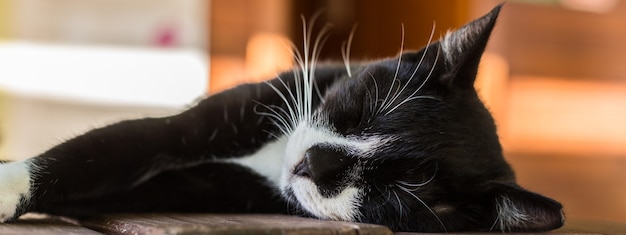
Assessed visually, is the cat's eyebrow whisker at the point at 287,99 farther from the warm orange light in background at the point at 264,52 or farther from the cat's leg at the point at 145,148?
the warm orange light in background at the point at 264,52

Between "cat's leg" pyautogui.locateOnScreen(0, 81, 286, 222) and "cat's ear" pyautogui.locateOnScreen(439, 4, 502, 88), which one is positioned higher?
Answer: "cat's ear" pyautogui.locateOnScreen(439, 4, 502, 88)

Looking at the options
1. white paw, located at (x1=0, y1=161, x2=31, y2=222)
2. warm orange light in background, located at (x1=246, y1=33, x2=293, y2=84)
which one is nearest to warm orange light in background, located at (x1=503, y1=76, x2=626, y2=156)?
warm orange light in background, located at (x1=246, y1=33, x2=293, y2=84)

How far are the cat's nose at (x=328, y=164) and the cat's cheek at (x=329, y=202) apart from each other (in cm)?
2

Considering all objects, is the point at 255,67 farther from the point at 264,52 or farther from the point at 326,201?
the point at 326,201

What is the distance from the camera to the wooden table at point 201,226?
733 mm

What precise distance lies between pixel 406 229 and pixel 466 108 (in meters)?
0.24

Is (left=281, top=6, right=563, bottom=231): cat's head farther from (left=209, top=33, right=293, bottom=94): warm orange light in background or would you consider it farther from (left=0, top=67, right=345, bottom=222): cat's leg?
(left=209, top=33, right=293, bottom=94): warm orange light in background

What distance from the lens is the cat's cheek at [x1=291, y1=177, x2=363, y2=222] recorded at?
1.03 meters

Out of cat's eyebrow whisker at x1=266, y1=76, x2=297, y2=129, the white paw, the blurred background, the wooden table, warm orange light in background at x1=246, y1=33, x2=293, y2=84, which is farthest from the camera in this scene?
warm orange light in background at x1=246, y1=33, x2=293, y2=84

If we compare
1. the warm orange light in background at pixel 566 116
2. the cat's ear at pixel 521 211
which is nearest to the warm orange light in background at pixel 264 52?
the warm orange light in background at pixel 566 116

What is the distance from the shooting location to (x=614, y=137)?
2840mm

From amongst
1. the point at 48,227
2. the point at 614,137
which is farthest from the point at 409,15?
the point at 48,227

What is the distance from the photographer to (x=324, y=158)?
1046 millimetres

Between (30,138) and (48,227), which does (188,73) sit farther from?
(48,227)
